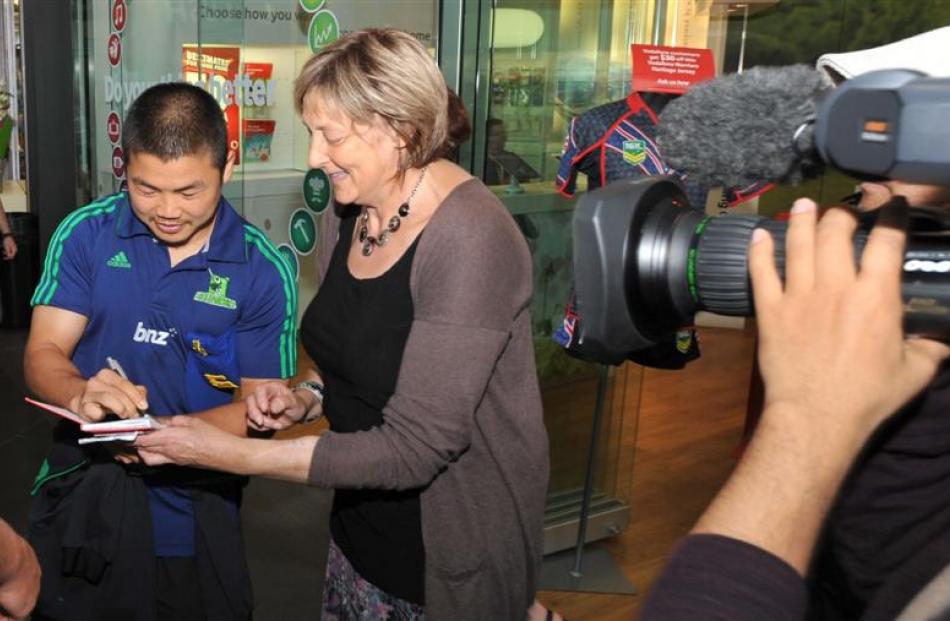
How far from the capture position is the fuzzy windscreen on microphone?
788 millimetres

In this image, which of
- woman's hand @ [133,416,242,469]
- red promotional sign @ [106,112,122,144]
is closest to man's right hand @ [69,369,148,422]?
woman's hand @ [133,416,242,469]

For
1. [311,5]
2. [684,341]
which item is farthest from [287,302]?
[311,5]

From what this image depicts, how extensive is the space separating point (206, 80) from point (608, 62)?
2285mm

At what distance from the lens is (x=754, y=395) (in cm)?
374

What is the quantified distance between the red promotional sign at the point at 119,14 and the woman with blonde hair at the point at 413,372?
4408 millimetres

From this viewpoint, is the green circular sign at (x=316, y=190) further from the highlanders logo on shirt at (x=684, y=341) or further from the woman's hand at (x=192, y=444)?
the woman's hand at (x=192, y=444)

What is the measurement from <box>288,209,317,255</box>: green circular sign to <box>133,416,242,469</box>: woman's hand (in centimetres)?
287

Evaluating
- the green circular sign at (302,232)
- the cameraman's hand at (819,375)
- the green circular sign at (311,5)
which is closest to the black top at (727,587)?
the cameraman's hand at (819,375)

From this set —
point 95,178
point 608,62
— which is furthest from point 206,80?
point 608,62

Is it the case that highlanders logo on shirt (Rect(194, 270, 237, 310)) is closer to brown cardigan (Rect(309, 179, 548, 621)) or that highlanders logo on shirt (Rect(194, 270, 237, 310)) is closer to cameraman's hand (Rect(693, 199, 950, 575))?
brown cardigan (Rect(309, 179, 548, 621))

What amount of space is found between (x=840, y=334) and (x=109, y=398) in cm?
141

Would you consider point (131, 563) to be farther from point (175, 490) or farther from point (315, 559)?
point (315, 559)

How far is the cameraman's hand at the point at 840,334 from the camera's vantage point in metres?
0.71

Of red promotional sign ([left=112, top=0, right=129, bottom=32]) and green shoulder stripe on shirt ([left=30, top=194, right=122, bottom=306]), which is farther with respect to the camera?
red promotional sign ([left=112, top=0, right=129, bottom=32])
